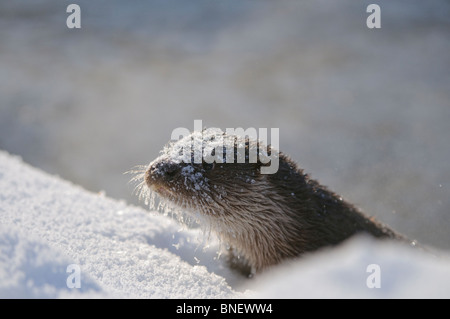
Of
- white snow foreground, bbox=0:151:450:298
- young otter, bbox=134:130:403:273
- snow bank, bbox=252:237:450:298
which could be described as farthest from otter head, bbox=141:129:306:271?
snow bank, bbox=252:237:450:298

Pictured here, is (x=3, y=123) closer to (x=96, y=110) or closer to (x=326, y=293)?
(x=96, y=110)

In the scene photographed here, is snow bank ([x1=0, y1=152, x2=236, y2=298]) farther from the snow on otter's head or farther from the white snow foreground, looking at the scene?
the snow on otter's head

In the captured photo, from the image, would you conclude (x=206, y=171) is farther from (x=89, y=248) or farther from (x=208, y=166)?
(x=89, y=248)

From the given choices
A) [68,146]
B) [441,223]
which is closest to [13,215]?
[441,223]

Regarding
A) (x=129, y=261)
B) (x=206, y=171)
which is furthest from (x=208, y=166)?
(x=129, y=261)

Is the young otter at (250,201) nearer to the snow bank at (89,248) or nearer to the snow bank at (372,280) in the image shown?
the snow bank at (89,248)
